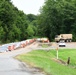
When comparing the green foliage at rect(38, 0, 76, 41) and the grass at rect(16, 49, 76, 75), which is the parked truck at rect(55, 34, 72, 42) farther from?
the grass at rect(16, 49, 76, 75)

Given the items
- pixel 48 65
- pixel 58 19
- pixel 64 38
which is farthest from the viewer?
pixel 58 19

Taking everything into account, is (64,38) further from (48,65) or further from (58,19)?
(48,65)

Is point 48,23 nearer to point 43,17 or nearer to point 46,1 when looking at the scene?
point 43,17

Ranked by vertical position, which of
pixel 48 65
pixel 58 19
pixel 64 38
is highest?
pixel 58 19

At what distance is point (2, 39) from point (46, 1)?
3239 cm

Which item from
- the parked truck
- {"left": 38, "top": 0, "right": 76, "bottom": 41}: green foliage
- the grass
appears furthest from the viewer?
{"left": 38, "top": 0, "right": 76, "bottom": 41}: green foliage

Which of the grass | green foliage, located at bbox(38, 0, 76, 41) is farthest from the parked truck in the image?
the grass

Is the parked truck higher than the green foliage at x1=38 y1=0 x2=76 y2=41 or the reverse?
the reverse

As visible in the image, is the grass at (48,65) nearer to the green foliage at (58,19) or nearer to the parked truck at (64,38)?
the parked truck at (64,38)

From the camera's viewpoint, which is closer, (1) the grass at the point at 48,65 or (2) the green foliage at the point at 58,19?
(1) the grass at the point at 48,65

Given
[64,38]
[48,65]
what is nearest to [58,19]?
[64,38]

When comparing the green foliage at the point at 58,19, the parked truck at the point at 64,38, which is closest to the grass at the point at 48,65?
the parked truck at the point at 64,38

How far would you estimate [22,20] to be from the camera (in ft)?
395

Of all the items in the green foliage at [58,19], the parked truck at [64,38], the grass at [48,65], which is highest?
the green foliage at [58,19]
